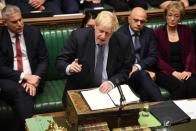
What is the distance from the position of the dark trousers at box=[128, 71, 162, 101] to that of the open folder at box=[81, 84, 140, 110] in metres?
0.68

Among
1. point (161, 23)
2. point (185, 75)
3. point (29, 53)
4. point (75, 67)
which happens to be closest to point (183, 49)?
point (185, 75)

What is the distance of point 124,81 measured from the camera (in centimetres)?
309

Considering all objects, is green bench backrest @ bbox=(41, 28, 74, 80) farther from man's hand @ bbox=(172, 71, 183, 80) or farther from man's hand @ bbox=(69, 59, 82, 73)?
man's hand @ bbox=(172, 71, 183, 80)

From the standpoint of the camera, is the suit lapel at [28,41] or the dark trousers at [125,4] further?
the dark trousers at [125,4]

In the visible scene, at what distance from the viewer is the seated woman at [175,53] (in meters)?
3.48

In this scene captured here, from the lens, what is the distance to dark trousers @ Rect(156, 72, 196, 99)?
3395 mm

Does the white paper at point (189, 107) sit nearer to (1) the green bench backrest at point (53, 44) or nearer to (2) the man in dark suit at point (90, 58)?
(2) the man in dark suit at point (90, 58)

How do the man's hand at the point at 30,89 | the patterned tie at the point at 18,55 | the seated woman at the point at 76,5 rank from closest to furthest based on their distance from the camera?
the man's hand at the point at 30,89
the patterned tie at the point at 18,55
the seated woman at the point at 76,5

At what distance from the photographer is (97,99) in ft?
7.97

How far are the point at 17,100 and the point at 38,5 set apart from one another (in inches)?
63.3

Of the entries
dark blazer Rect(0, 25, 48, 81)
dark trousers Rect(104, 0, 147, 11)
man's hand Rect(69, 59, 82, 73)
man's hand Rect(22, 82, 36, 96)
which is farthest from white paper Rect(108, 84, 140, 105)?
dark trousers Rect(104, 0, 147, 11)

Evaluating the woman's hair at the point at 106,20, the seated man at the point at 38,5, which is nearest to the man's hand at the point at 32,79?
the woman's hair at the point at 106,20

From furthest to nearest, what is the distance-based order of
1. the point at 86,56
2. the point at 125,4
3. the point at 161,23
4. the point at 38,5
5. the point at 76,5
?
the point at 125,4 → the point at 76,5 → the point at 38,5 → the point at 161,23 → the point at 86,56

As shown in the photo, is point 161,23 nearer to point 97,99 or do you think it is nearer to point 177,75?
point 177,75
